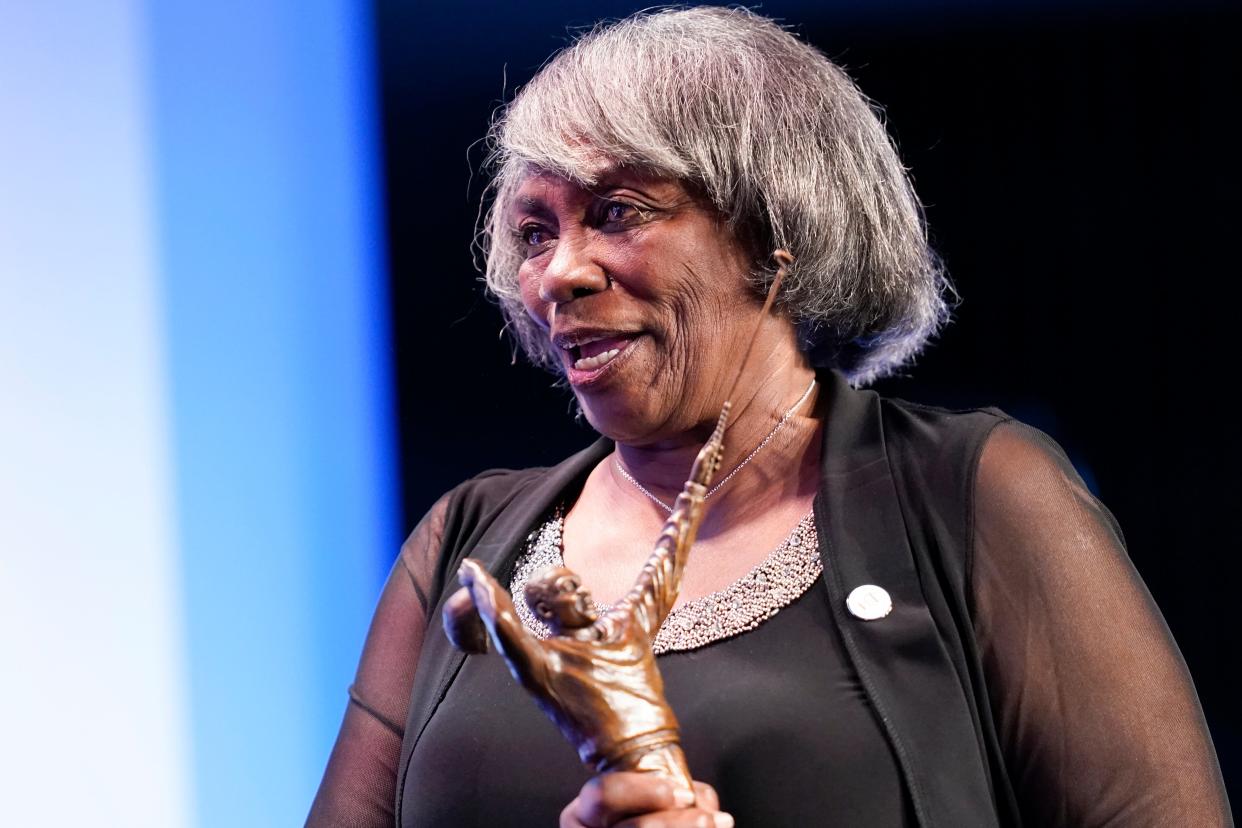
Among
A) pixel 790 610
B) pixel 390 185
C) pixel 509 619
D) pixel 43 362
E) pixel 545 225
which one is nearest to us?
pixel 509 619

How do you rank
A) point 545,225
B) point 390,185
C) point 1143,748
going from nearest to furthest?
point 1143,748
point 545,225
point 390,185

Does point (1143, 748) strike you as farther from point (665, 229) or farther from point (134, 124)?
point (134, 124)

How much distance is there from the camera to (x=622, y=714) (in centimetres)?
88

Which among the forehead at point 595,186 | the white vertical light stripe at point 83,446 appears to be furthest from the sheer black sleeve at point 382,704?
the white vertical light stripe at point 83,446

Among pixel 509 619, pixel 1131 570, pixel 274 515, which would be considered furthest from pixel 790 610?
pixel 274 515

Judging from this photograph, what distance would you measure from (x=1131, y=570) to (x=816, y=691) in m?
0.27

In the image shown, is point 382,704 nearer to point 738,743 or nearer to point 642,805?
point 738,743

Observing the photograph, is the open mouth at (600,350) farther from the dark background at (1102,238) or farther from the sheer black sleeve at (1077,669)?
the dark background at (1102,238)

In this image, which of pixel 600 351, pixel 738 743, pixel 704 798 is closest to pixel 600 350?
pixel 600 351

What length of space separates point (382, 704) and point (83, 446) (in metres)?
0.62

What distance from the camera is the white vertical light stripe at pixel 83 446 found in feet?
5.64

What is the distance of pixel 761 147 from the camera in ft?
4.23

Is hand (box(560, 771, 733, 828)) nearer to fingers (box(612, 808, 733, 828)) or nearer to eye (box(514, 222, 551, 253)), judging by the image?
fingers (box(612, 808, 733, 828))

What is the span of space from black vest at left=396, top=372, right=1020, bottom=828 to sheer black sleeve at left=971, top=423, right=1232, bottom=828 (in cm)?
2
